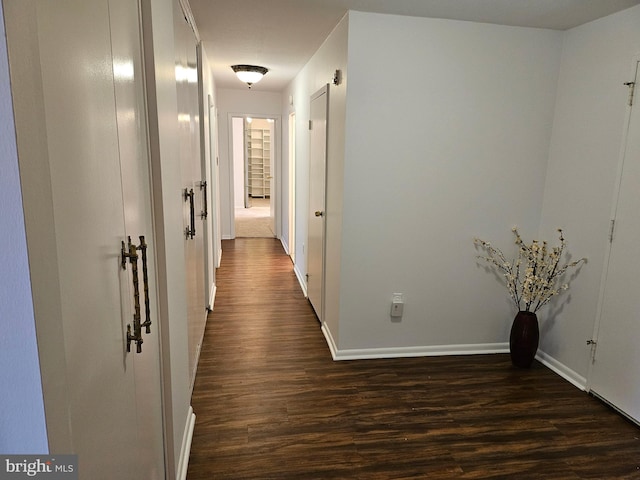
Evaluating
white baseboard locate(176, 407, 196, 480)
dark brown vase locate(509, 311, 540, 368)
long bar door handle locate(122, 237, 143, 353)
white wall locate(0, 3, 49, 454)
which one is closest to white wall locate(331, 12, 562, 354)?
dark brown vase locate(509, 311, 540, 368)

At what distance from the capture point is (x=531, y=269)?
291cm

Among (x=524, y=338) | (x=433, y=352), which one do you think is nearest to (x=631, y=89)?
(x=524, y=338)

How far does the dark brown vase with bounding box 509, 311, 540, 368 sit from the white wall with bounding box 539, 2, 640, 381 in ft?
0.68

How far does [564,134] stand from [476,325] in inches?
59.1

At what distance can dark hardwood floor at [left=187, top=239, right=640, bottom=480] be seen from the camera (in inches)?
79.2

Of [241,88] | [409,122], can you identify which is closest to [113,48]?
[409,122]

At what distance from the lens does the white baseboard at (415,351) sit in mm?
3080

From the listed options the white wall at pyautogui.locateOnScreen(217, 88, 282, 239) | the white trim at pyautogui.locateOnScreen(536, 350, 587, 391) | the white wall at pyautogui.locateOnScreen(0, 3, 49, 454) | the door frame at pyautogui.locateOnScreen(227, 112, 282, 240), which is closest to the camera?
the white wall at pyautogui.locateOnScreen(0, 3, 49, 454)

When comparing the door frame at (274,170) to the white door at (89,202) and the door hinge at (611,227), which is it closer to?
the door hinge at (611,227)

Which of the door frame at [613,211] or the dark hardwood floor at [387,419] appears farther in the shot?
the door frame at [613,211]

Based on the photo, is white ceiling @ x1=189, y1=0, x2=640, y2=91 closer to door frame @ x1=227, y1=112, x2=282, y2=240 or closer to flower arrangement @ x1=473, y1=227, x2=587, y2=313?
flower arrangement @ x1=473, y1=227, x2=587, y2=313

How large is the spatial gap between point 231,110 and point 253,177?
663cm

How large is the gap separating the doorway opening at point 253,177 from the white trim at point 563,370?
5.16 m

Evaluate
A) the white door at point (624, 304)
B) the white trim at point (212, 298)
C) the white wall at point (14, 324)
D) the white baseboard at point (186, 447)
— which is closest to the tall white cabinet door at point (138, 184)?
the white baseboard at point (186, 447)
